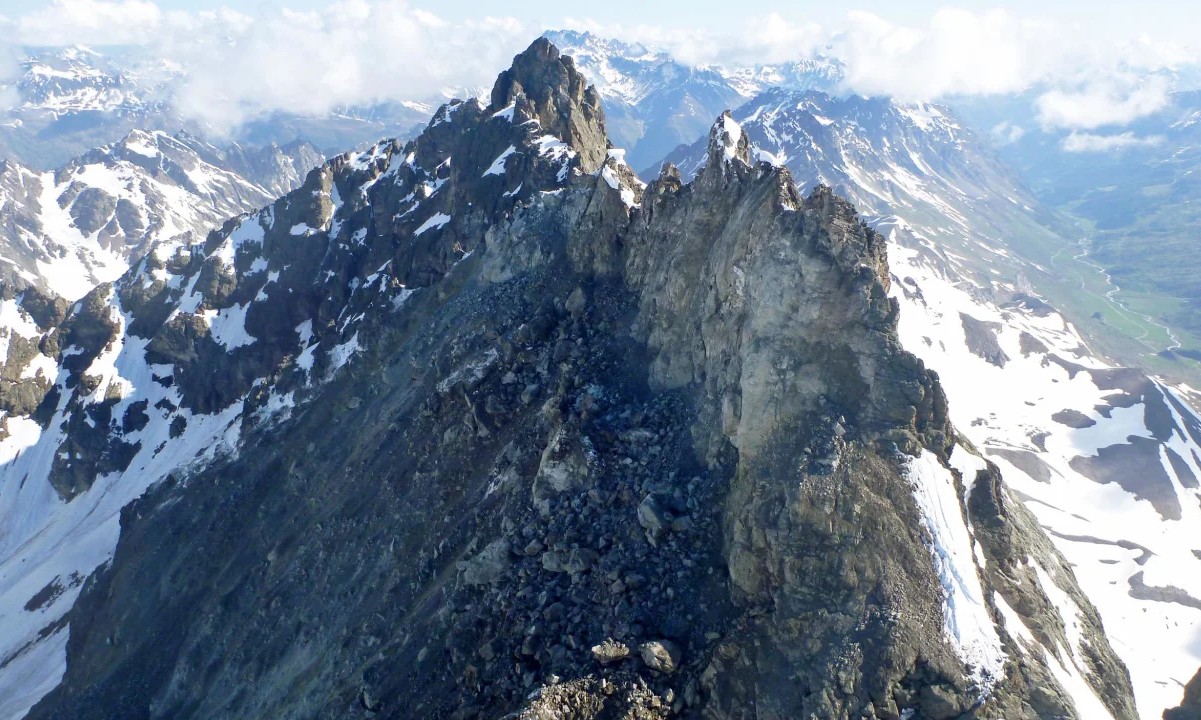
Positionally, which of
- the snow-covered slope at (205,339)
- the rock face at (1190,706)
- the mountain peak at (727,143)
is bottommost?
the snow-covered slope at (205,339)

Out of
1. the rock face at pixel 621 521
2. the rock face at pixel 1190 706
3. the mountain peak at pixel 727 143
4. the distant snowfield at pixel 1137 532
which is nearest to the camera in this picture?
the rock face at pixel 621 521

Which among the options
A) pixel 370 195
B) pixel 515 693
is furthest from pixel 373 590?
pixel 370 195

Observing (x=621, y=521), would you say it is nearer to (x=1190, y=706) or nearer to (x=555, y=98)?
(x=1190, y=706)

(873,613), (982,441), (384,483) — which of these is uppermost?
(873,613)

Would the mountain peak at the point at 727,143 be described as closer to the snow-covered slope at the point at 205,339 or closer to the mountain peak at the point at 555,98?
the snow-covered slope at the point at 205,339

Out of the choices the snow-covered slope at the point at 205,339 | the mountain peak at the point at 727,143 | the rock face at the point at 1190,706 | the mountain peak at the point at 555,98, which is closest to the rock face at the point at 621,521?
the mountain peak at the point at 727,143

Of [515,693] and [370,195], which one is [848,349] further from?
[370,195]
